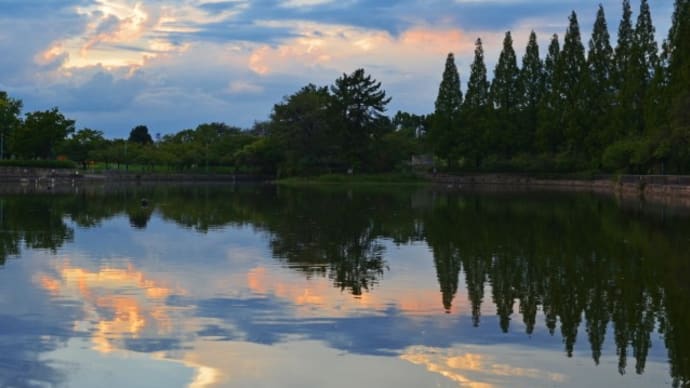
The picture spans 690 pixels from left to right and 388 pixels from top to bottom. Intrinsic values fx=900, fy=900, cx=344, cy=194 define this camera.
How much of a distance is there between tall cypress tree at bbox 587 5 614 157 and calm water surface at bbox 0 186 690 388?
56.6m

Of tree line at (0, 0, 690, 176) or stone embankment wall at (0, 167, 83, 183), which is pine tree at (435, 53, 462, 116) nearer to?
tree line at (0, 0, 690, 176)

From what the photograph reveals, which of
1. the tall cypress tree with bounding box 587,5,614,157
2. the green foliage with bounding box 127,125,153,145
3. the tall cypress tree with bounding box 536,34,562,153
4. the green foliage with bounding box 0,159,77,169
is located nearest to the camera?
the tall cypress tree with bounding box 587,5,614,157

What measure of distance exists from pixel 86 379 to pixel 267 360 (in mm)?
2193

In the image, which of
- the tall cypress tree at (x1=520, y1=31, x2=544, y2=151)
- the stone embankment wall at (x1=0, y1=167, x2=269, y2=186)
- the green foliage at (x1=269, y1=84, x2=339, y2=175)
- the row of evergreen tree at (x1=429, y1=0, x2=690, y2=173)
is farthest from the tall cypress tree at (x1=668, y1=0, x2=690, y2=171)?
the stone embankment wall at (x1=0, y1=167, x2=269, y2=186)

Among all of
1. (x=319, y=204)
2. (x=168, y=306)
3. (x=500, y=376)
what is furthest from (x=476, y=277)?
(x=319, y=204)

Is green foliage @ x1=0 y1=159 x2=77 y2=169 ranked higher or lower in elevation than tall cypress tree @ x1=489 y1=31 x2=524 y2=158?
lower

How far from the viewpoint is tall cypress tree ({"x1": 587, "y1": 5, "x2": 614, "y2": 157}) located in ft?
275

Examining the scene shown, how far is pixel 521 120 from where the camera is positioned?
94.4 meters

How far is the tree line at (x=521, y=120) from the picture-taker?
228ft

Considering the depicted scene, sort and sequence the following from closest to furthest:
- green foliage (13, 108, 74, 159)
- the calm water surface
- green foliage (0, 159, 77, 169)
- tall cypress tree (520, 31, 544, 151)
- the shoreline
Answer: the calm water surface
the shoreline
tall cypress tree (520, 31, 544, 151)
green foliage (0, 159, 77, 169)
green foliage (13, 108, 74, 159)

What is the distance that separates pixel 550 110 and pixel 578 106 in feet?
12.4

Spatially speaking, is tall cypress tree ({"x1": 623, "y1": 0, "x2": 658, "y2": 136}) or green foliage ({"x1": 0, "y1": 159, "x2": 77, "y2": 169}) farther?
green foliage ({"x1": 0, "y1": 159, "x2": 77, "y2": 169})

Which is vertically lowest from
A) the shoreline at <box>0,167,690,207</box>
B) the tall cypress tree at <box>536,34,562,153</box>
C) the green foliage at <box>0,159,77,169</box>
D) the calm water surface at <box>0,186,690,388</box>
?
the calm water surface at <box>0,186,690,388</box>

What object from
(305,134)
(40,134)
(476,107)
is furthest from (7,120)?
(476,107)
